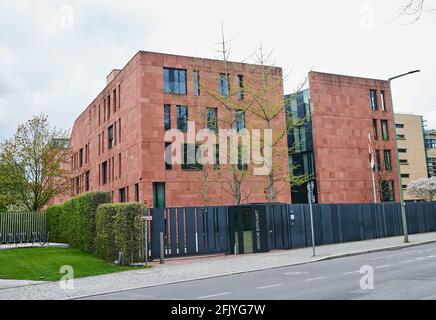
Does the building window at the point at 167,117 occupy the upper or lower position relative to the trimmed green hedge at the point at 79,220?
upper

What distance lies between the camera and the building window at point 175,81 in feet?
124

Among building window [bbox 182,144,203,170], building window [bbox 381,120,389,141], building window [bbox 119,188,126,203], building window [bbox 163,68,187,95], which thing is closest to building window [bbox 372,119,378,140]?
building window [bbox 381,120,389,141]

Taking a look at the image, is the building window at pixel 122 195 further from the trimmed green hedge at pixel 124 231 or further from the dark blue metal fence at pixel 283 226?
the trimmed green hedge at pixel 124 231

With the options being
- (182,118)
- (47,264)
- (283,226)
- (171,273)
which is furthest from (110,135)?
(171,273)

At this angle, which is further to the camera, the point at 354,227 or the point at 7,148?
the point at 7,148

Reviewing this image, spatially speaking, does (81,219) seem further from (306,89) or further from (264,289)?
(306,89)

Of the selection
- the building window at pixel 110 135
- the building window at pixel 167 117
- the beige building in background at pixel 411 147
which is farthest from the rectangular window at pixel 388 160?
the building window at pixel 110 135

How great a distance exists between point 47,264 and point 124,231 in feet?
11.7

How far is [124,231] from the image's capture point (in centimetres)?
1838

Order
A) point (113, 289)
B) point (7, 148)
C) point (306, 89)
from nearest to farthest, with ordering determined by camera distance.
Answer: point (113, 289) < point (7, 148) < point (306, 89)

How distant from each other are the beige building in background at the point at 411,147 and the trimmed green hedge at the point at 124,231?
208 ft
